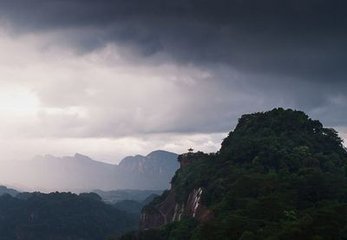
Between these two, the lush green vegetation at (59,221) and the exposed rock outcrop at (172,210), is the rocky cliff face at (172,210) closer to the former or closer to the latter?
the exposed rock outcrop at (172,210)

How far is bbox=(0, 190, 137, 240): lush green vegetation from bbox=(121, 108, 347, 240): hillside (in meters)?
71.7

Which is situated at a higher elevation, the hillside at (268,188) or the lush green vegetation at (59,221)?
the hillside at (268,188)

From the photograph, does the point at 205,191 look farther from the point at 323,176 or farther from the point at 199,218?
the point at 323,176

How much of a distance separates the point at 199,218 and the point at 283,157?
1417cm

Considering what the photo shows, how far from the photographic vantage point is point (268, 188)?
5522 centimetres

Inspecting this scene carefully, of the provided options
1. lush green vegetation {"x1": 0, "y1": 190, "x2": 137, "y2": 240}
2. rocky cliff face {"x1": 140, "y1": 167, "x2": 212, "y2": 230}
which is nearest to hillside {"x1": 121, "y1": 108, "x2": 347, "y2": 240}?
rocky cliff face {"x1": 140, "y1": 167, "x2": 212, "y2": 230}

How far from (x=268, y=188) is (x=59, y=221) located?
139651 millimetres

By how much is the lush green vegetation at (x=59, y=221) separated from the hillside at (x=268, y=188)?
235 feet

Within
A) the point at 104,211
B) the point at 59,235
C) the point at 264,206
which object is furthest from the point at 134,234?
the point at 104,211

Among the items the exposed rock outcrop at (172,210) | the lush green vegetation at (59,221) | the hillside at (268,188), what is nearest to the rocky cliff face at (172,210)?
the exposed rock outcrop at (172,210)

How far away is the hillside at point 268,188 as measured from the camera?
41.1 meters

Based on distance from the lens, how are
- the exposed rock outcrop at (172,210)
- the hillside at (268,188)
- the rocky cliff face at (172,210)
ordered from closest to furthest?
1. the hillside at (268,188)
2. the rocky cliff face at (172,210)
3. the exposed rock outcrop at (172,210)

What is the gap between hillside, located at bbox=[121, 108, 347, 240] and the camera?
4106cm

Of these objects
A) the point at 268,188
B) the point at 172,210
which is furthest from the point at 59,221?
the point at 268,188
